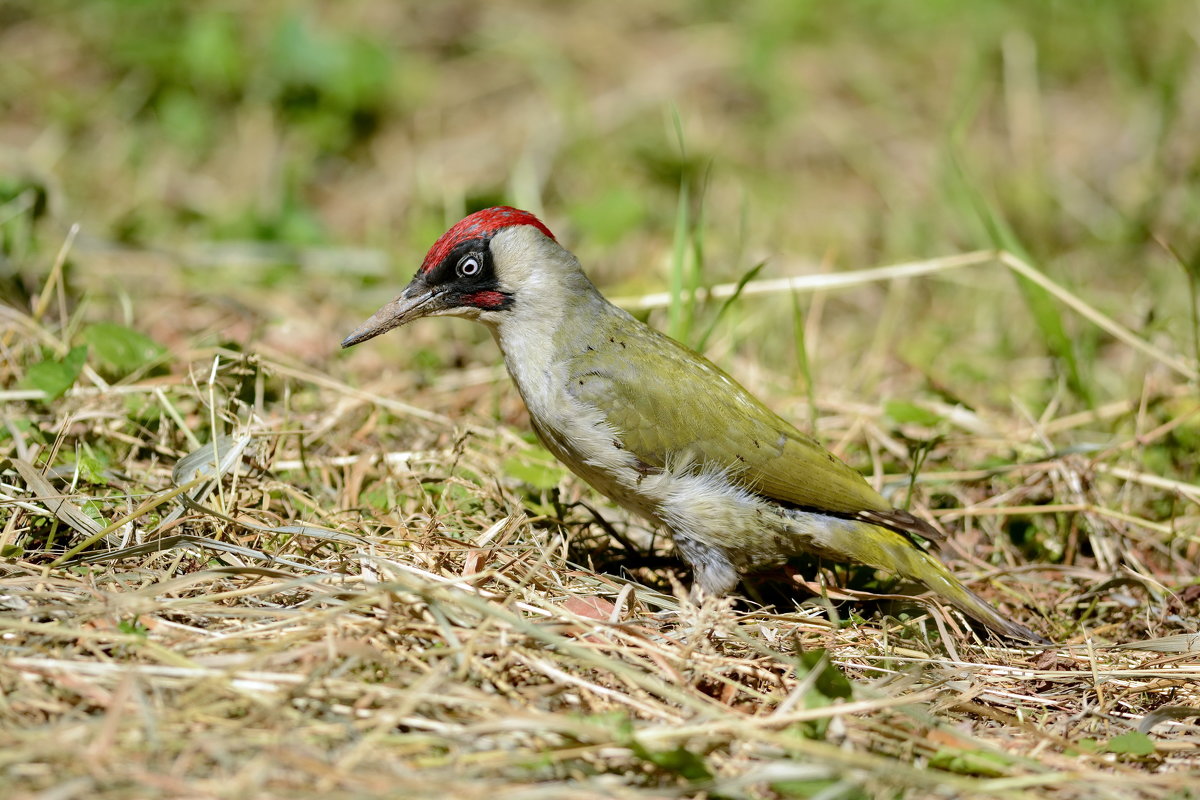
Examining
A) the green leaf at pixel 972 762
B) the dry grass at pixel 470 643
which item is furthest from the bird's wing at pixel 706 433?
the green leaf at pixel 972 762

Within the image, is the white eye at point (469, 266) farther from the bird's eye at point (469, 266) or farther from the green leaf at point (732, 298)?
the green leaf at point (732, 298)

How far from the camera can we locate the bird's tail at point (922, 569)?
343 cm

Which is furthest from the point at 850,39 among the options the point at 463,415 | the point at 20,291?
the point at 20,291

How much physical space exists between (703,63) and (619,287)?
2932 mm

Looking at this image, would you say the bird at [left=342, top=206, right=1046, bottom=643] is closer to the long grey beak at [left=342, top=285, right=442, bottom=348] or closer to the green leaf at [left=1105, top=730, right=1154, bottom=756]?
the long grey beak at [left=342, top=285, right=442, bottom=348]

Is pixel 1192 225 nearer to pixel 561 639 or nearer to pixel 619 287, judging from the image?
pixel 619 287

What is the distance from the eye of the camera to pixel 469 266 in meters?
3.77

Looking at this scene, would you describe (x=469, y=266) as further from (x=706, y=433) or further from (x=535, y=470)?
(x=706, y=433)

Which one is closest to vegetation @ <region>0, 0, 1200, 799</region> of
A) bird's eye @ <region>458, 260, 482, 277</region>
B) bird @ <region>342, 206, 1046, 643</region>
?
bird @ <region>342, 206, 1046, 643</region>

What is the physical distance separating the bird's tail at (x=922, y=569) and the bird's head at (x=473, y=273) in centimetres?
134

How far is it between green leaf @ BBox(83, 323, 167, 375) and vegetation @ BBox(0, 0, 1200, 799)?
0.02m

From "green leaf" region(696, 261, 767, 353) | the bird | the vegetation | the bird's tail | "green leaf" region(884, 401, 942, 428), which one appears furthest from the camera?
"green leaf" region(884, 401, 942, 428)

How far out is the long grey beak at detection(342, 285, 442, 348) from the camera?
3779mm

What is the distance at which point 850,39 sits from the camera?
838cm
